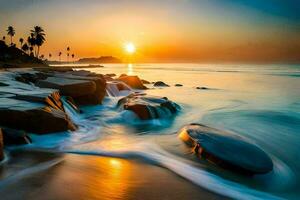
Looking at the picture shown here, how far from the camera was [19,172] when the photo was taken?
18.9ft

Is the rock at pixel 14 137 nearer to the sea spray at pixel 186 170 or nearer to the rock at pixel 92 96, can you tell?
the sea spray at pixel 186 170

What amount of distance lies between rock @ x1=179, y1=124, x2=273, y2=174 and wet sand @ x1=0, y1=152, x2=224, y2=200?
4.98ft

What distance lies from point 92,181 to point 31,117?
3.68m

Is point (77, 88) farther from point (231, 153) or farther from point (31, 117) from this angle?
point (231, 153)

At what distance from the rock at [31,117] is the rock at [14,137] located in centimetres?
39

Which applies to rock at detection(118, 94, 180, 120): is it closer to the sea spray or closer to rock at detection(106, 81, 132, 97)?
the sea spray

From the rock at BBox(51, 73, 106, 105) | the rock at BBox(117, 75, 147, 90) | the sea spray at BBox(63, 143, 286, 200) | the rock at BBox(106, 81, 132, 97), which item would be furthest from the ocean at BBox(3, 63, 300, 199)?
the rock at BBox(117, 75, 147, 90)

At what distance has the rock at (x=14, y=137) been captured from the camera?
292 inches

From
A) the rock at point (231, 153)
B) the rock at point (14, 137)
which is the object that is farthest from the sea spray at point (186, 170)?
the rock at point (14, 137)

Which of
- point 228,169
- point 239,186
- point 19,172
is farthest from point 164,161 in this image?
point 19,172

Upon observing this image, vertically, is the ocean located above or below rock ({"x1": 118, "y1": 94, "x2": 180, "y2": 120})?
below

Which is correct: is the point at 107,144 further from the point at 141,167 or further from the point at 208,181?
the point at 208,181

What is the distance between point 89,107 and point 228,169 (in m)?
10.6

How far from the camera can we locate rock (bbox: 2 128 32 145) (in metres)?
7.42
